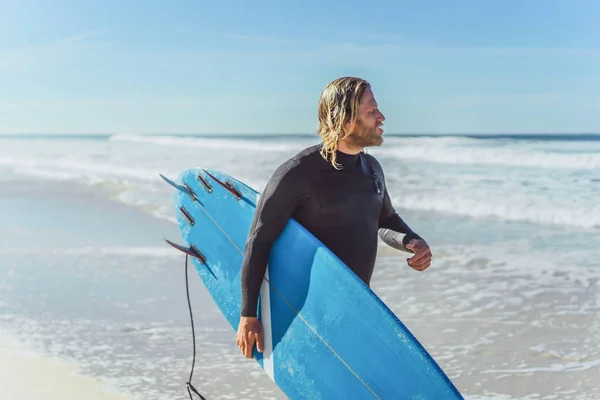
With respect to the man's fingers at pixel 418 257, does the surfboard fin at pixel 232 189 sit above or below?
above

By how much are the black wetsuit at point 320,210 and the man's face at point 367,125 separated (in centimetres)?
8

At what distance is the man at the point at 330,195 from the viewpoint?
83.9 inches

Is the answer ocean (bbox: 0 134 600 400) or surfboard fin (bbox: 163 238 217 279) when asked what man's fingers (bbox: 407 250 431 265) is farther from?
ocean (bbox: 0 134 600 400)

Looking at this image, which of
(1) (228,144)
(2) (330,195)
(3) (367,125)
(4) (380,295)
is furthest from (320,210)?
(1) (228,144)

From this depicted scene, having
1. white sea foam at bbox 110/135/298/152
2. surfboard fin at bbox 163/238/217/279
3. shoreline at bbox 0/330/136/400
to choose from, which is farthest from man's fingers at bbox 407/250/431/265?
white sea foam at bbox 110/135/298/152

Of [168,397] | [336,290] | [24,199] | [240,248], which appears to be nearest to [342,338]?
[336,290]

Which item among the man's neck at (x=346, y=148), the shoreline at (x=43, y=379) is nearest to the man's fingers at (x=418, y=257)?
the man's neck at (x=346, y=148)

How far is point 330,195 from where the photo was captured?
85.3 inches

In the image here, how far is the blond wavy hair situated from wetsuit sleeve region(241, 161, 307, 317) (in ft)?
0.46

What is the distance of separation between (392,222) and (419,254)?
184mm

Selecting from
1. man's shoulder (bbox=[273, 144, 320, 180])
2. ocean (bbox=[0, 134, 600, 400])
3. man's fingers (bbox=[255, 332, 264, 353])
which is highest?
man's shoulder (bbox=[273, 144, 320, 180])

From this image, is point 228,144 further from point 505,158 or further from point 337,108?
point 337,108

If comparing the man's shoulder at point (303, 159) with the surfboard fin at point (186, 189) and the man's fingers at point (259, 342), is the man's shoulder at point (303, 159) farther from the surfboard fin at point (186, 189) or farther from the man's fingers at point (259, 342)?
the surfboard fin at point (186, 189)

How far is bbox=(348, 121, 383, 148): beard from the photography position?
2.16m
